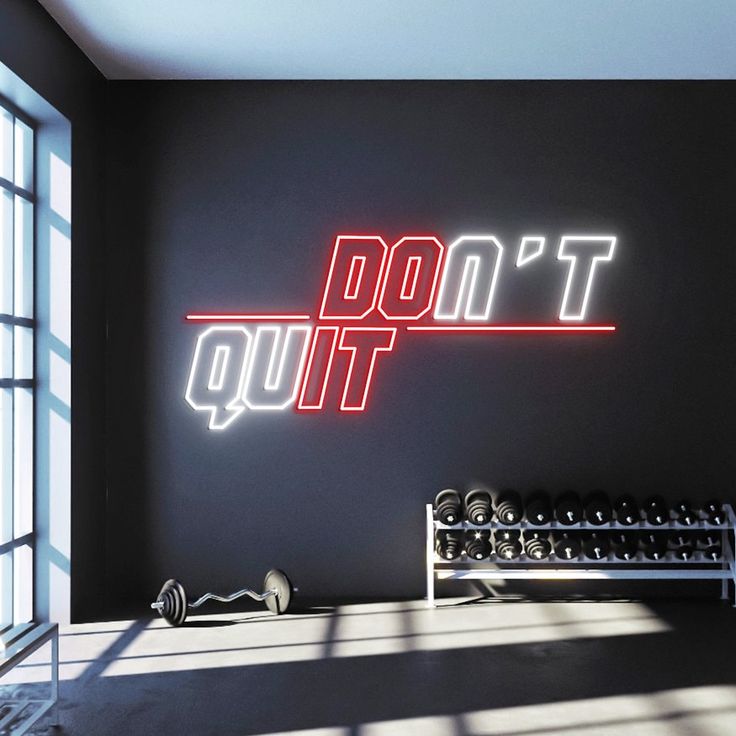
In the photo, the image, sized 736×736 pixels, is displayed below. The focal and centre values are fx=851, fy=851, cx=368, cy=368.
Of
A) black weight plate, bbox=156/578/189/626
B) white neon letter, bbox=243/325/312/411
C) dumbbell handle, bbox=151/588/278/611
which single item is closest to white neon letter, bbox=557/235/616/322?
white neon letter, bbox=243/325/312/411

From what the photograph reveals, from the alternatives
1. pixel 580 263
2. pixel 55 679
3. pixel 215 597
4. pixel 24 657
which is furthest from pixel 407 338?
pixel 24 657

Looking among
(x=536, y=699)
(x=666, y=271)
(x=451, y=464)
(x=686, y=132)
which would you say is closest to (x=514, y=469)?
(x=451, y=464)

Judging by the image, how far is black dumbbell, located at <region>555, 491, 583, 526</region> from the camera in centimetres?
536

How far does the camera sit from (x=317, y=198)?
5.81m

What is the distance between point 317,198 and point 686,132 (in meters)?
2.54

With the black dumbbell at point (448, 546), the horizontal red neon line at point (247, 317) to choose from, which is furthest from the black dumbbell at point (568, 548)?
the horizontal red neon line at point (247, 317)

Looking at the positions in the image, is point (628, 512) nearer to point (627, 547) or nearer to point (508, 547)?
point (627, 547)

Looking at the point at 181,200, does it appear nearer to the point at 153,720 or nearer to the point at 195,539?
the point at 195,539

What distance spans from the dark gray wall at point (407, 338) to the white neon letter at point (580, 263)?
80 mm

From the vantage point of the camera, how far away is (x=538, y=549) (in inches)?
212

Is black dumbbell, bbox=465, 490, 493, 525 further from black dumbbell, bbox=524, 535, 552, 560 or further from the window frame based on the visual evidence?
the window frame

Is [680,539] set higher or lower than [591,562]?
higher

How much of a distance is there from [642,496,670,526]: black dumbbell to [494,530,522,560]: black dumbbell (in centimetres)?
83

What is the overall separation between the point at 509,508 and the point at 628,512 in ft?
2.43
